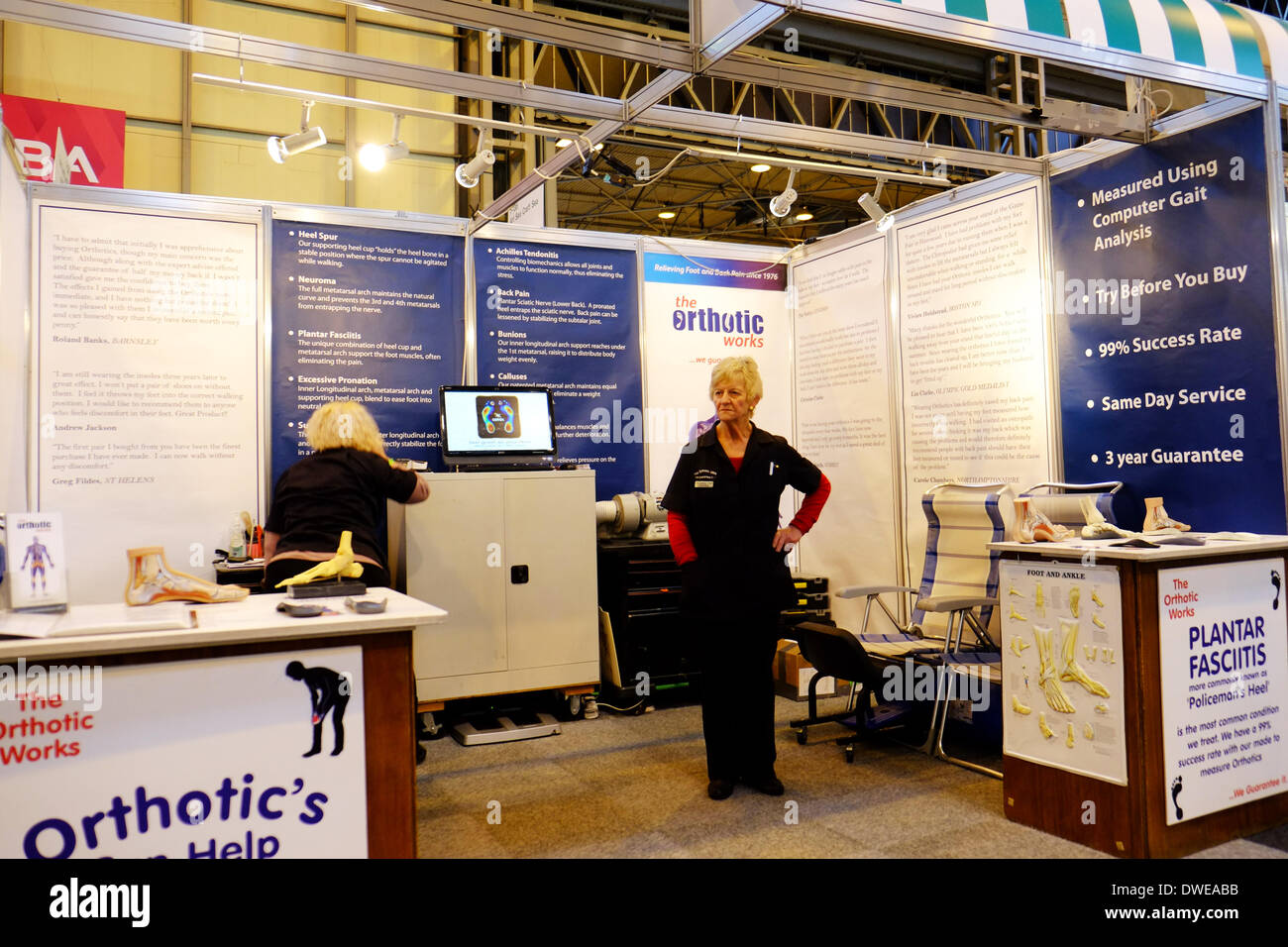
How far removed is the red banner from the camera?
547 centimetres

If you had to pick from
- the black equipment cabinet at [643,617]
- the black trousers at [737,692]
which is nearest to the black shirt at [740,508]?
the black trousers at [737,692]

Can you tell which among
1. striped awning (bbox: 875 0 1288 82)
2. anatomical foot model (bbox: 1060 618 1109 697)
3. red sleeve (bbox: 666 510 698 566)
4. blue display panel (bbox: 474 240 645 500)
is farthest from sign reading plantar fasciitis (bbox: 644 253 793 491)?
anatomical foot model (bbox: 1060 618 1109 697)

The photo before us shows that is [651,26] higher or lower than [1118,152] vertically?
higher

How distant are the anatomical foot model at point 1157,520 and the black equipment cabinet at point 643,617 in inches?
96.8

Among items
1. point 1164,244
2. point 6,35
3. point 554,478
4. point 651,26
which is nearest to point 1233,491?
point 1164,244

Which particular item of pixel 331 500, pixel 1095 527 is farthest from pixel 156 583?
pixel 1095 527

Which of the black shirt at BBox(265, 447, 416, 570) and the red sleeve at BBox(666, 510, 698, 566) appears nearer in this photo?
the black shirt at BBox(265, 447, 416, 570)

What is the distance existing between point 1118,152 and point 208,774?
4390mm

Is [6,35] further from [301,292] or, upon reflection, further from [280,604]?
[280,604]

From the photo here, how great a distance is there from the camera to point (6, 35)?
234 inches

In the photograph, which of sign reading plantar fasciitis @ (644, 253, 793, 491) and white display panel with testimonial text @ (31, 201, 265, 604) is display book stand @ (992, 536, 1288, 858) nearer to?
sign reading plantar fasciitis @ (644, 253, 793, 491)

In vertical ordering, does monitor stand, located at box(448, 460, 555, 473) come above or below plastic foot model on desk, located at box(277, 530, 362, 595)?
above

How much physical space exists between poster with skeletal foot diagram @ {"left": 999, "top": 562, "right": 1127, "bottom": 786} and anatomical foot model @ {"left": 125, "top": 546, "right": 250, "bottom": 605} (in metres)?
2.84
